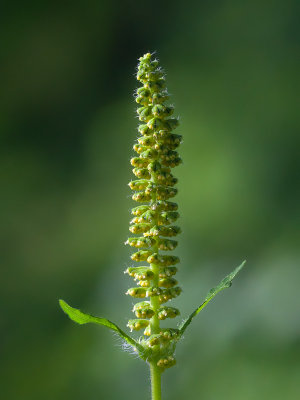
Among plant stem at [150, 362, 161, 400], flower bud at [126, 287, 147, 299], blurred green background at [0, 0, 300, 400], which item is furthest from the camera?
blurred green background at [0, 0, 300, 400]

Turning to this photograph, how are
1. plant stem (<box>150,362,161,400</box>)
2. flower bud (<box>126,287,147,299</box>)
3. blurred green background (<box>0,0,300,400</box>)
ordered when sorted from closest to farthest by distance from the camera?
1. plant stem (<box>150,362,161,400</box>)
2. flower bud (<box>126,287,147,299</box>)
3. blurred green background (<box>0,0,300,400</box>)

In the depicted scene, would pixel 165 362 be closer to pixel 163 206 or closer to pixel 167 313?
pixel 167 313

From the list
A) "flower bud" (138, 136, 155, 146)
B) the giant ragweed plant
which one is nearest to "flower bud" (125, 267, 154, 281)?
the giant ragweed plant

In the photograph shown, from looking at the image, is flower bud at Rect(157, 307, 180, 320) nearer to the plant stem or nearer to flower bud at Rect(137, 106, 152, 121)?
the plant stem

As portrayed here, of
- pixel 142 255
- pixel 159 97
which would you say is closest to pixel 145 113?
pixel 159 97

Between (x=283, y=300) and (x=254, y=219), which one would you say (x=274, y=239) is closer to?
(x=254, y=219)

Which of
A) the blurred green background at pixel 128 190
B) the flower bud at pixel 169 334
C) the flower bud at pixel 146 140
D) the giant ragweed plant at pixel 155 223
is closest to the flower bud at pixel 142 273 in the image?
the giant ragweed plant at pixel 155 223

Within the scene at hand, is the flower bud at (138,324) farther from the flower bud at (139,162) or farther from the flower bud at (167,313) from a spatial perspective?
the flower bud at (139,162)
